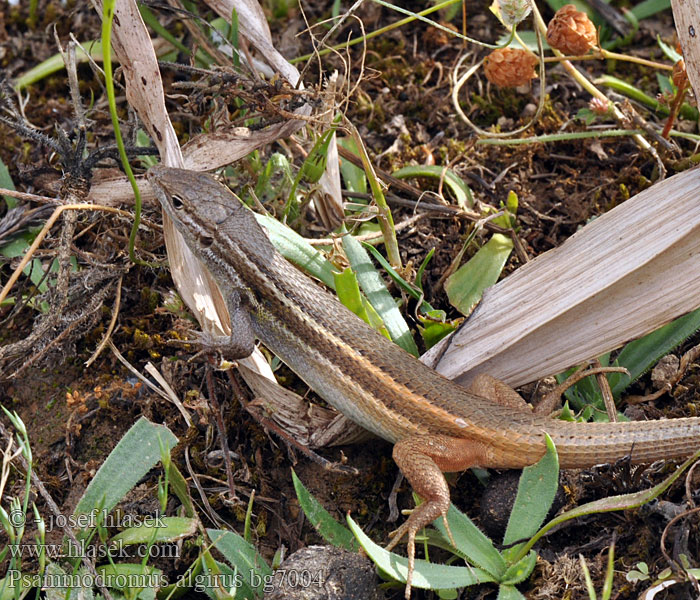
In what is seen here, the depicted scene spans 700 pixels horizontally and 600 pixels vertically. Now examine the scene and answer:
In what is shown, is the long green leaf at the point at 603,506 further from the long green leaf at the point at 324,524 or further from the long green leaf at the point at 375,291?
the long green leaf at the point at 375,291

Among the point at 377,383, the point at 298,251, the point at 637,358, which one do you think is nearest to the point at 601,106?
the point at 637,358

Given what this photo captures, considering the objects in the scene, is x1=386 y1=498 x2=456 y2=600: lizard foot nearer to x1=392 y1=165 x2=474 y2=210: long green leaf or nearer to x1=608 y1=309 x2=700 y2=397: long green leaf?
x1=608 y1=309 x2=700 y2=397: long green leaf

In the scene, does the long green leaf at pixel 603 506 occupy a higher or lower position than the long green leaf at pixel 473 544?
higher

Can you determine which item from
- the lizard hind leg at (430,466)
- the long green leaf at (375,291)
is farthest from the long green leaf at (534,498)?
the long green leaf at (375,291)

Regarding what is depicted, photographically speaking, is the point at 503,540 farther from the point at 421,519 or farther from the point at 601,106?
the point at 601,106

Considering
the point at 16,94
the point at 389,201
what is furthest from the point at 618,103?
the point at 16,94

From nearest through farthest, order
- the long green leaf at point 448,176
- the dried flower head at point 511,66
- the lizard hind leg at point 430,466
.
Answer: the lizard hind leg at point 430,466
the dried flower head at point 511,66
the long green leaf at point 448,176
